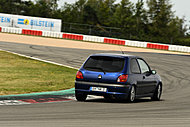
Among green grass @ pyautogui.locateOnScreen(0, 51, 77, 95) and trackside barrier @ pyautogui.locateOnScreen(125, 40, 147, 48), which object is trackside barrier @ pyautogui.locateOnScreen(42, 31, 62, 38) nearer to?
trackside barrier @ pyautogui.locateOnScreen(125, 40, 147, 48)

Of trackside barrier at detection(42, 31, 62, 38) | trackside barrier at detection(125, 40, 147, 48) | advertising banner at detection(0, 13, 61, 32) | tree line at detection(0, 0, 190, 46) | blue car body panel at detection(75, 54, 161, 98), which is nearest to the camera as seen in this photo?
blue car body panel at detection(75, 54, 161, 98)

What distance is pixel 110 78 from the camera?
10617 millimetres

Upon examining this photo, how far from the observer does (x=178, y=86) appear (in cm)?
1688

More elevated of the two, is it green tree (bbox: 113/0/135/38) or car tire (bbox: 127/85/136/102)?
green tree (bbox: 113/0/135/38)

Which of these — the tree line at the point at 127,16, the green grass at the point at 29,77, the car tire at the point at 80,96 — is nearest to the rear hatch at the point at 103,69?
the car tire at the point at 80,96

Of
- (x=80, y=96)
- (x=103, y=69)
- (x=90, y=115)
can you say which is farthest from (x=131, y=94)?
(x=90, y=115)

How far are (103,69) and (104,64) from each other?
0.18 metres

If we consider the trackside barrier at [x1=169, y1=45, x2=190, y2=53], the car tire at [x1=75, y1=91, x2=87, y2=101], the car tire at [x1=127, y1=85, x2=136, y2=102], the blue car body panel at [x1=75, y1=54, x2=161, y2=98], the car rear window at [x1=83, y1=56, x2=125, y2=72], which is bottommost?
the trackside barrier at [x1=169, y1=45, x2=190, y2=53]

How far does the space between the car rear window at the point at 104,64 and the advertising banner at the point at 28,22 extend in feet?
138

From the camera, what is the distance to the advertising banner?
2029 inches

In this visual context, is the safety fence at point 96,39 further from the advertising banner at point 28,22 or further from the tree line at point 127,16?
the tree line at point 127,16

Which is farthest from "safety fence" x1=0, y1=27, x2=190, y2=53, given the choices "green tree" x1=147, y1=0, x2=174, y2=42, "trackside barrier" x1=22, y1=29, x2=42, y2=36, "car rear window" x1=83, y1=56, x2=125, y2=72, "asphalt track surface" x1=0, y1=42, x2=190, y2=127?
"green tree" x1=147, y1=0, x2=174, y2=42

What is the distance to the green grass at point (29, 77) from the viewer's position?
12334mm

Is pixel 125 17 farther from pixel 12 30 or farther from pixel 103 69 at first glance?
pixel 103 69
